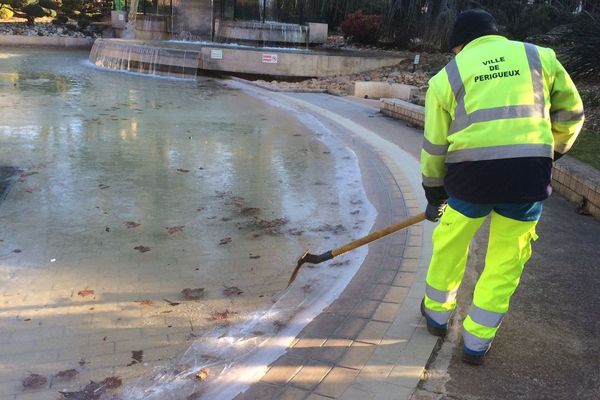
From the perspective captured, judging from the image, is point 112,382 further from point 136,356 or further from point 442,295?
point 442,295

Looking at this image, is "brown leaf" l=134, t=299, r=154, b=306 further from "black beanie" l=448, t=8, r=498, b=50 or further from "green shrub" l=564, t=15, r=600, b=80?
"green shrub" l=564, t=15, r=600, b=80

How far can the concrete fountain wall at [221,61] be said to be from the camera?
1611 centimetres

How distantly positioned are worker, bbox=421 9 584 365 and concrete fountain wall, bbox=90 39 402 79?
14.2m

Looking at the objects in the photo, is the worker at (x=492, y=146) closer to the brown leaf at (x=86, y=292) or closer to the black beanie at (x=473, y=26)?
the black beanie at (x=473, y=26)

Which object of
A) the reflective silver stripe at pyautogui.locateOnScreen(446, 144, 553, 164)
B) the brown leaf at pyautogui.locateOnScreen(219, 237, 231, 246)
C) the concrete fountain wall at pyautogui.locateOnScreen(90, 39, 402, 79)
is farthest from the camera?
the concrete fountain wall at pyautogui.locateOnScreen(90, 39, 402, 79)

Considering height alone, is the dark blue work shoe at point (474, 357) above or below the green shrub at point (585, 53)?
below

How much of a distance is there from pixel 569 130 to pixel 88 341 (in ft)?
9.18

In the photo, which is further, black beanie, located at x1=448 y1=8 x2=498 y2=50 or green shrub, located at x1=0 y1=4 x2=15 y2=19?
green shrub, located at x1=0 y1=4 x2=15 y2=19

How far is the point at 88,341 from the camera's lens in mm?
3146

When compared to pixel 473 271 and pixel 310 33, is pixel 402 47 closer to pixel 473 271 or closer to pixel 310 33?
pixel 310 33

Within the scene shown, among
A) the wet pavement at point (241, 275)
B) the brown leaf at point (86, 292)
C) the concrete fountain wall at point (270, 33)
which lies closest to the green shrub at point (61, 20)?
the concrete fountain wall at point (270, 33)

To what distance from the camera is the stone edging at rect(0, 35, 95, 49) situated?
925 inches

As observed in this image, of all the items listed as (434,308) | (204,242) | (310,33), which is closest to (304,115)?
(204,242)

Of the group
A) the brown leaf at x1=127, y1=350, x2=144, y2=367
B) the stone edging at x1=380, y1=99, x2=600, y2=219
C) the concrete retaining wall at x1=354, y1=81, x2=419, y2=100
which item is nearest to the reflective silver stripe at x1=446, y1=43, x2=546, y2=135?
the brown leaf at x1=127, y1=350, x2=144, y2=367
